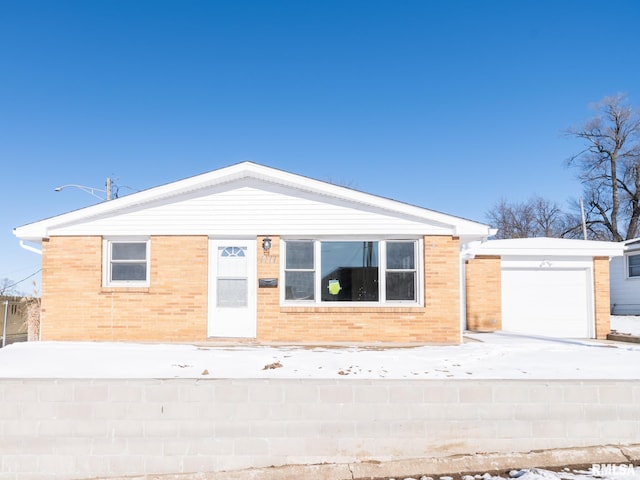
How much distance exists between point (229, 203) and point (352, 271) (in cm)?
304

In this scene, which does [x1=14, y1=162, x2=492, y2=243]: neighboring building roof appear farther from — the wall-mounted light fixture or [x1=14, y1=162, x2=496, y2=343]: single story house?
the wall-mounted light fixture

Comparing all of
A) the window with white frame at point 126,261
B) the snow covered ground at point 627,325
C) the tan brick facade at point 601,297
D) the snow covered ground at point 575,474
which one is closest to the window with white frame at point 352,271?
the window with white frame at point 126,261

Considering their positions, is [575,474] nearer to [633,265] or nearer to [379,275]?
[379,275]

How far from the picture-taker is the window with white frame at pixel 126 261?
10938 millimetres

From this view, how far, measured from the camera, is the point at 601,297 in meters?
13.8

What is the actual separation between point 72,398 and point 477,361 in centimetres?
600

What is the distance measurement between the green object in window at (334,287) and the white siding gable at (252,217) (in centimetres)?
104

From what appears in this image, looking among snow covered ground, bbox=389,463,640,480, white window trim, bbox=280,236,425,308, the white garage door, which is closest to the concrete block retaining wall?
snow covered ground, bbox=389,463,640,480

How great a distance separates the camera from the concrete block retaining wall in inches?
233

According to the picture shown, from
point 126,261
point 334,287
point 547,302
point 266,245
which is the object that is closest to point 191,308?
point 126,261

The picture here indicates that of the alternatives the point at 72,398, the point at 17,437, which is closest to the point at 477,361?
the point at 72,398

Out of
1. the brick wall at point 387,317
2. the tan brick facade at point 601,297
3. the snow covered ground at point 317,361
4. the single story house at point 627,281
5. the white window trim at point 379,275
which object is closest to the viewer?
the snow covered ground at point 317,361

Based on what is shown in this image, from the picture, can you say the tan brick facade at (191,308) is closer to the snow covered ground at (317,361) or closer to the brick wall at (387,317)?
the brick wall at (387,317)

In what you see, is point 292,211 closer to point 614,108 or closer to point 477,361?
point 477,361
